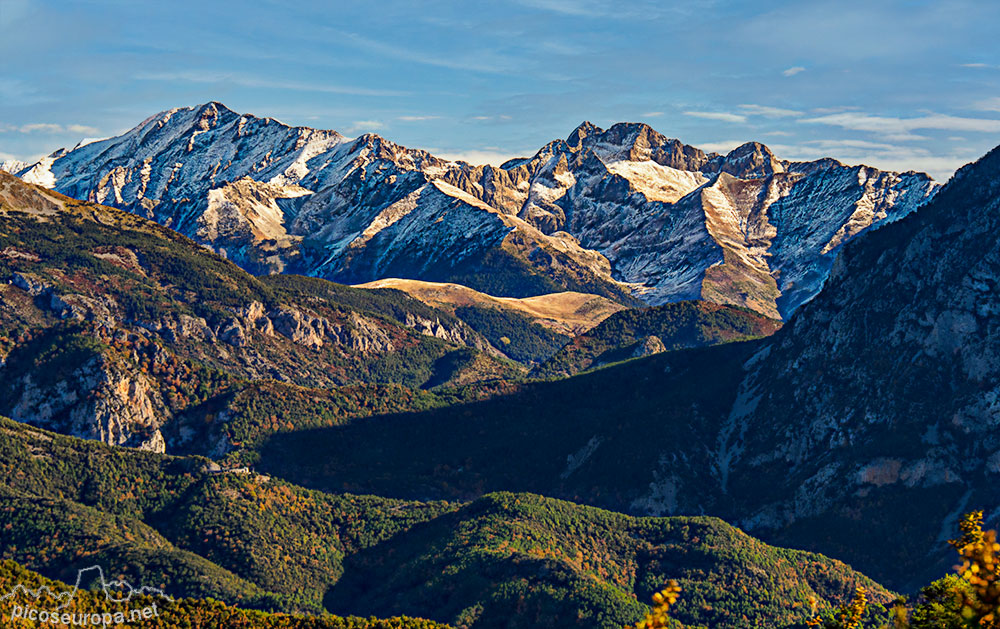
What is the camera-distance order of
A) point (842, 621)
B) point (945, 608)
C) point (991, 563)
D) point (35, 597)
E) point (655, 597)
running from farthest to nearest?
point (35, 597), point (842, 621), point (945, 608), point (655, 597), point (991, 563)

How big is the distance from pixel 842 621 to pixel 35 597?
155 metres

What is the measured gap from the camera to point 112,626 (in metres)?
199

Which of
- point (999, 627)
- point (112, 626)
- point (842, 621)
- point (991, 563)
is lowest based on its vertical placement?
point (112, 626)

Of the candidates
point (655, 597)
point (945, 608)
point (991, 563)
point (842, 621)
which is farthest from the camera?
point (842, 621)

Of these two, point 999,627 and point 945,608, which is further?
point 945,608

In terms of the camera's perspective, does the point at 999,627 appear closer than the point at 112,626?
Yes

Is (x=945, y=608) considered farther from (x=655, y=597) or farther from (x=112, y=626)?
(x=112, y=626)

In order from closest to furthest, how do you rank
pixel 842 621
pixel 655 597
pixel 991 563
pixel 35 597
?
1. pixel 991 563
2. pixel 655 597
3. pixel 842 621
4. pixel 35 597

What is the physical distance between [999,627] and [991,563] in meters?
7.16

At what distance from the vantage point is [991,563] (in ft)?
146

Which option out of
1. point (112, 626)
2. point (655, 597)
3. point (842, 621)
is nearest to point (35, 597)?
point (112, 626)

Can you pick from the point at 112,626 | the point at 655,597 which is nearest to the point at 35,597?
the point at 112,626

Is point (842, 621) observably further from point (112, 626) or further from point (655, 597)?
point (112, 626)

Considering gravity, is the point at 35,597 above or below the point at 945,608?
below
